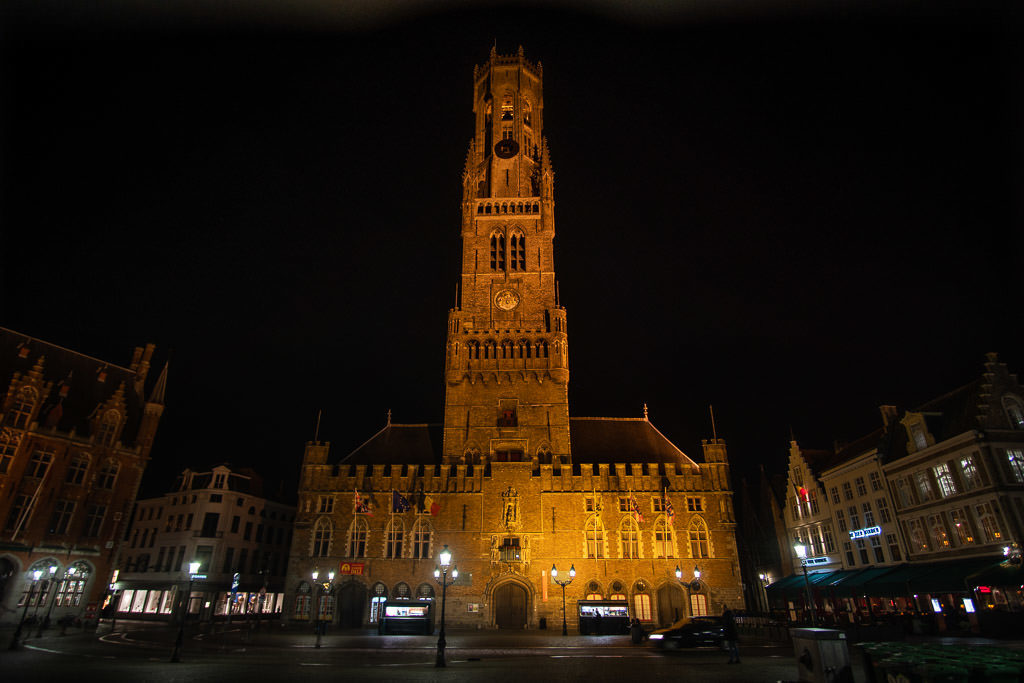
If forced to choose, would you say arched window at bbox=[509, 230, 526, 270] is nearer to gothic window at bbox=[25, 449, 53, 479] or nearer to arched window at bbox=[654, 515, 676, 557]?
arched window at bbox=[654, 515, 676, 557]

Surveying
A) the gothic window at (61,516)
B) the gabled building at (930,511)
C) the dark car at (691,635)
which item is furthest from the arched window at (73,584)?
the gabled building at (930,511)

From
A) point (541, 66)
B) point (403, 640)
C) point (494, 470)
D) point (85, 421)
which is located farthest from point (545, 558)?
point (541, 66)

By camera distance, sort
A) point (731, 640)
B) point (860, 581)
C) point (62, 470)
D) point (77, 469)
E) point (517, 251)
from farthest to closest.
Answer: point (517, 251) < point (77, 469) < point (62, 470) < point (860, 581) < point (731, 640)

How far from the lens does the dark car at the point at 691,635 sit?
21938 mm

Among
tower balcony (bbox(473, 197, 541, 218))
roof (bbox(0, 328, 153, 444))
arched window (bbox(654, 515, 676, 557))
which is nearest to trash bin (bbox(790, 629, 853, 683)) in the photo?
arched window (bbox(654, 515, 676, 557))

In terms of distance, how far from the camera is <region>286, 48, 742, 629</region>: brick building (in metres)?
36.0

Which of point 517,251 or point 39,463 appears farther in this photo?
point 517,251

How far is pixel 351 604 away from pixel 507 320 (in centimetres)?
2383

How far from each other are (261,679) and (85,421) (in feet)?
120

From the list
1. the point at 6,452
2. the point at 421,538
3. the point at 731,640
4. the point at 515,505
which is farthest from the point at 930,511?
the point at 6,452

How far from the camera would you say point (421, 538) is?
3766cm

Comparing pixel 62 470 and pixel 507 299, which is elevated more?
pixel 507 299

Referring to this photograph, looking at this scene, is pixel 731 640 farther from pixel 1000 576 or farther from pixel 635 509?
pixel 635 509

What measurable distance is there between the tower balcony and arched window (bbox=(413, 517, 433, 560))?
90.3 ft
